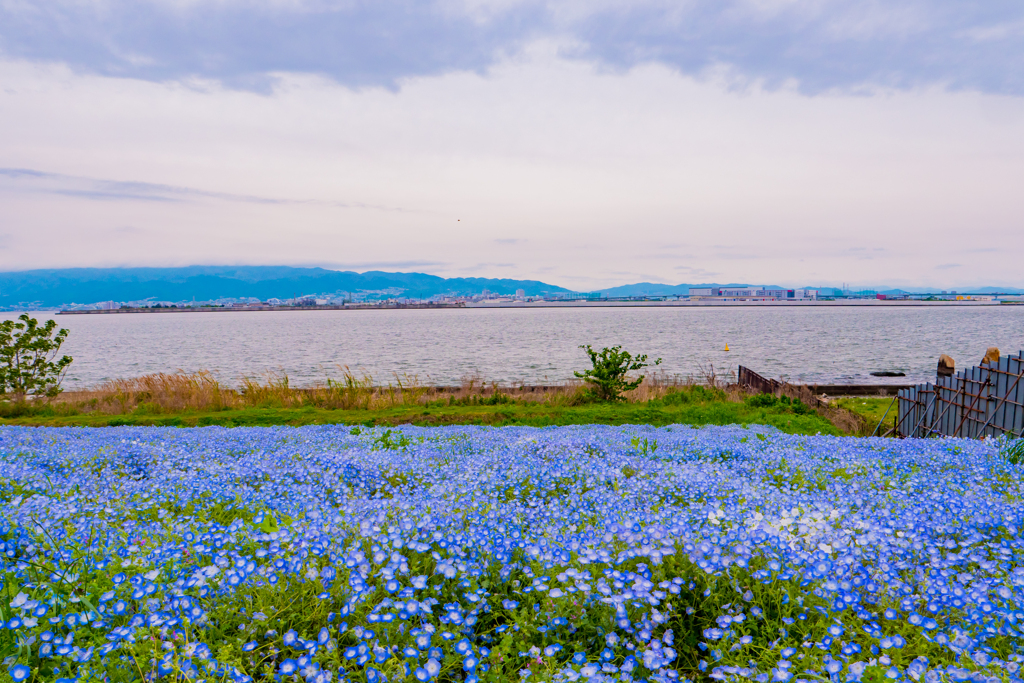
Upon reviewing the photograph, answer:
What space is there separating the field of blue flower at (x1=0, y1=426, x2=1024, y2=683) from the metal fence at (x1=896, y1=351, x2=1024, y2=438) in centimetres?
739

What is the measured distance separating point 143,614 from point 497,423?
1372 centimetres

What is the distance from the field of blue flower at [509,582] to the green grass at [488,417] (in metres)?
10.6

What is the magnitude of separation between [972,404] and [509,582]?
13.8m

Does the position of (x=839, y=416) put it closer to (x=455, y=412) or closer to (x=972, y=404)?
(x=972, y=404)

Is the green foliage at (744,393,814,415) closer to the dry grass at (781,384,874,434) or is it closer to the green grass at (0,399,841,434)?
the green grass at (0,399,841,434)

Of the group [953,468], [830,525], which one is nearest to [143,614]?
[830,525]

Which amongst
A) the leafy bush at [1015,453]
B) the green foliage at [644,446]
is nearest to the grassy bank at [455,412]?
the leafy bush at [1015,453]

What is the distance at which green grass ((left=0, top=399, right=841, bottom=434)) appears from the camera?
16.6 metres

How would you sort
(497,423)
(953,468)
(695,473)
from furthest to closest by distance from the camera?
(497,423)
(953,468)
(695,473)

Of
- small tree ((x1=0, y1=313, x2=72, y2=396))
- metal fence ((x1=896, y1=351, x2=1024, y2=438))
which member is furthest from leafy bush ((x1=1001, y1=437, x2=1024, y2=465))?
small tree ((x1=0, y1=313, x2=72, y2=396))

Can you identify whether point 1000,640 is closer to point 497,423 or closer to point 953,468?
point 953,468

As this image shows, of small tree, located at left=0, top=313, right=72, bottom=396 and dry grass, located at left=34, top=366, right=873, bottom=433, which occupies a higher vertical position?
small tree, located at left=0, top=313, right=72, bottom=396

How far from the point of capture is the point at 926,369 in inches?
1869

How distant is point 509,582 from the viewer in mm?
3969
